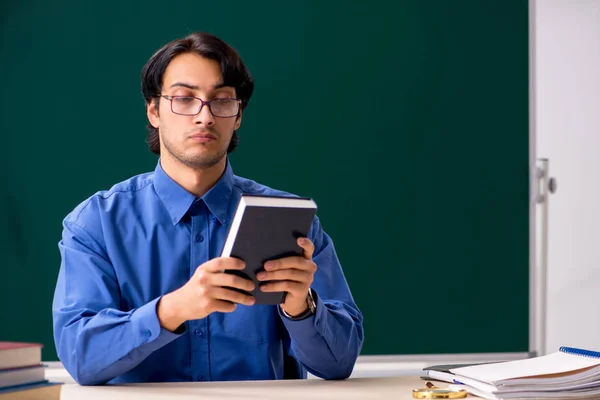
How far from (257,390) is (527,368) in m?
0.58

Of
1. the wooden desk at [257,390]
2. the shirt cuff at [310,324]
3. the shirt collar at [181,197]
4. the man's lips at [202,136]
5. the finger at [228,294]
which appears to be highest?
the man's lips at [202,136]

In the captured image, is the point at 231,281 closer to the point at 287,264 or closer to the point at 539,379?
the point at 287,264

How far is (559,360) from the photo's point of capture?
169 cm

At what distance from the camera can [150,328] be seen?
5.65ft

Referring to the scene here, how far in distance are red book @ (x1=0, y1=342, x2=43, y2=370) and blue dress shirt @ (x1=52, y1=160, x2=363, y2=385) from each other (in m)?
0.49

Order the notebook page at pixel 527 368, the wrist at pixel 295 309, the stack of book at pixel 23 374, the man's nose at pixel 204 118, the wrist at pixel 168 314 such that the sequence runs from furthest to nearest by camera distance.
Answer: the man's nose at pixel 204 118 < the wrist at pixel 295 309 < the wrist at pixel 168 314 < the notebook page at pixel 527 368 < the stack of book at pixel 23 374

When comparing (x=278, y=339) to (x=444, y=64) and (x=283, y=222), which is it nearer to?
(x=283, y=222)

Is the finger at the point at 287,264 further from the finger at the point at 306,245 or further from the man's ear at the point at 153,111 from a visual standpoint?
the man's ear at the point at 153,111

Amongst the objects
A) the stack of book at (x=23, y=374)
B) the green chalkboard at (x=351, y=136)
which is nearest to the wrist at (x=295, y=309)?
the stack of book at (x=23, y=374)

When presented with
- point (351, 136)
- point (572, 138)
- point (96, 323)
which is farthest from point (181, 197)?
point (572, 138)

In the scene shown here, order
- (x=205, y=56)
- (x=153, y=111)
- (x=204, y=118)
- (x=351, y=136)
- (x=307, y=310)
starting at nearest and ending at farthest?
→ (x=307, y=310), (x=204, y=118), (x=205, y=56), (x=153, y=111), (x=351, y=136)

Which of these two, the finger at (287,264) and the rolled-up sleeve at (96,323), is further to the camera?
the rolled-up sleeve at (96,323)

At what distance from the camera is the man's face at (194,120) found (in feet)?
6.56

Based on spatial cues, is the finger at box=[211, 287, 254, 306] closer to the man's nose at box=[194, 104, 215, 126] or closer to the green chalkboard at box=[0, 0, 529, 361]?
the man's nose at box=[194, 104, 215, 126]
